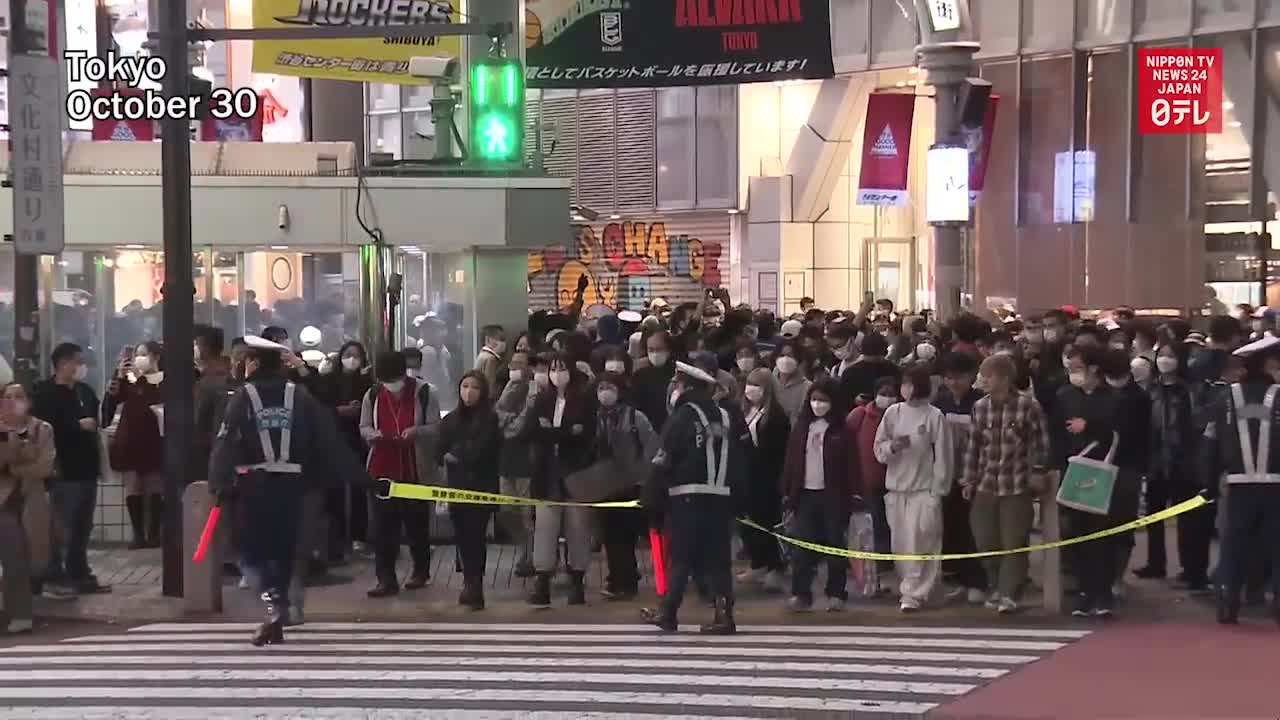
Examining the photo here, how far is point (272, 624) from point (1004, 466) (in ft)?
17.4

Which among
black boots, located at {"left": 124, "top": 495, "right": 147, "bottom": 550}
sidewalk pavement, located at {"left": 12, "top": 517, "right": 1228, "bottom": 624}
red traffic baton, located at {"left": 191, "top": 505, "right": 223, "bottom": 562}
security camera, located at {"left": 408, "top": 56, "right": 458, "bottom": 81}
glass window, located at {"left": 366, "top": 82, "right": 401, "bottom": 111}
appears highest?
glass window, located at {"left": 366, "top": 82, "right": 401, "bottom": 111}

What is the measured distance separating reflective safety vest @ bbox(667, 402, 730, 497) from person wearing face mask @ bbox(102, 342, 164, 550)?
5.60 metres

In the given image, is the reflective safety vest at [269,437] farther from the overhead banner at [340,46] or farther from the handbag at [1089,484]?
the overhead banner at [340,46]

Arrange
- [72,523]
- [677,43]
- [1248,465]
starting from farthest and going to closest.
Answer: [677,43] < [72,523] < [1248,465]

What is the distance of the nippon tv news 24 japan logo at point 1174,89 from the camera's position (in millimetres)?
27859

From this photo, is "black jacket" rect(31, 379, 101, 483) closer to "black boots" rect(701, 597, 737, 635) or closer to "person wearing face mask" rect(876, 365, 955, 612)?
"black boots" rect(701, 597, 737, 635)

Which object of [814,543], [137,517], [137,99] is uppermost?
[137,99]

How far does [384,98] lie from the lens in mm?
40219

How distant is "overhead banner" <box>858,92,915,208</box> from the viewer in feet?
94.6

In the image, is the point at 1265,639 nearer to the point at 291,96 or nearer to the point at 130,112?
the point at 130,112

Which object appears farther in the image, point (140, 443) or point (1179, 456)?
point (140, 443)

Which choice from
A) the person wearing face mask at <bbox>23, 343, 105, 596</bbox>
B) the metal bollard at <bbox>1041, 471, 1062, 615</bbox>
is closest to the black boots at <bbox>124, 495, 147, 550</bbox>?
the person wearing face mask at <bbox>23, 343, 105, 596</bbox>

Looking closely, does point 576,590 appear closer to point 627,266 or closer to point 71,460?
point 71,460

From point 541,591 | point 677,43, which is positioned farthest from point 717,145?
point 541,591
